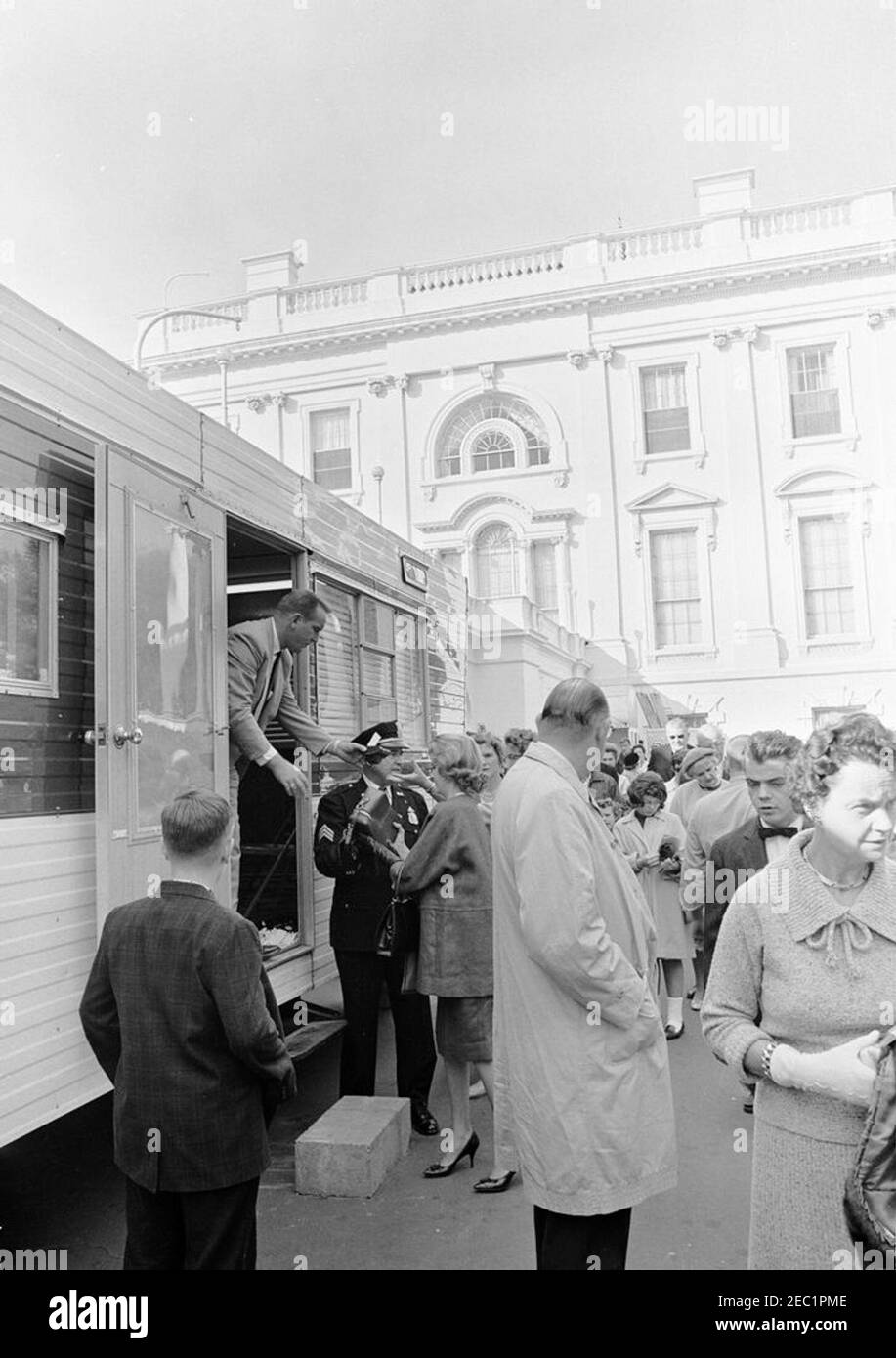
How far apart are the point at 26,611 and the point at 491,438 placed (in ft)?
83.0

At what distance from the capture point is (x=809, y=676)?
25359 mm

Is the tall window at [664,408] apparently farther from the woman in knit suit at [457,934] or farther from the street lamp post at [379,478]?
the woman in knit suit at [457,934]

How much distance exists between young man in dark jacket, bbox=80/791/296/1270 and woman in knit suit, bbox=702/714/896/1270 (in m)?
1.23

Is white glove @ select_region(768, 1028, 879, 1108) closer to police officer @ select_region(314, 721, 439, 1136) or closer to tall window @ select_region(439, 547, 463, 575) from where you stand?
police officer @ select_region(314, 721, 439, 1136)

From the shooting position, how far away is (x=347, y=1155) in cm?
441

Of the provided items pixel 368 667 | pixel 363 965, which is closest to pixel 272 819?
pixel 368 667

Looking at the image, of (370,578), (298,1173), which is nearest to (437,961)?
(298,1173)

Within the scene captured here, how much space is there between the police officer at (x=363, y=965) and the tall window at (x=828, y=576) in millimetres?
22786

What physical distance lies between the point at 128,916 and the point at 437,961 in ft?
6.57

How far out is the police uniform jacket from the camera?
5.06 m

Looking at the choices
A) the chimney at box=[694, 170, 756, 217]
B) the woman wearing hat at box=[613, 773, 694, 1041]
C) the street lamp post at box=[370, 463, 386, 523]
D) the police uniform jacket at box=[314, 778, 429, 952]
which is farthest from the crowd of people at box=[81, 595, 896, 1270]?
the chimney at box=[694, 170, 756, 217]

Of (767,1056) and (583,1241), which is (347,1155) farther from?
(767,1056)
